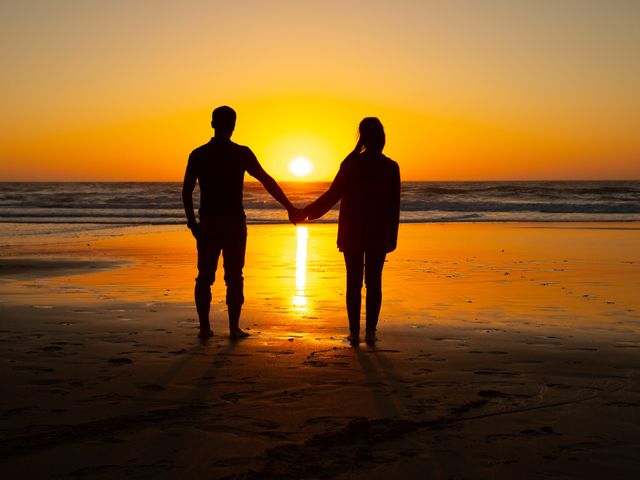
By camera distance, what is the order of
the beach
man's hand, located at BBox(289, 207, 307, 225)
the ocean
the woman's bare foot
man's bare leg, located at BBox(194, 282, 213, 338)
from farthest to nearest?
the ocean
man's hand, located at BBox(289, 207, 307, 225)
man's bare leg, located at BBox(194, 282, 213, 338)
the woman's bare foot
the beach

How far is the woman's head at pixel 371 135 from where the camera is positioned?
243 inches

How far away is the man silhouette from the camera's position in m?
6.21

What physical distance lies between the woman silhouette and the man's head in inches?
37.2

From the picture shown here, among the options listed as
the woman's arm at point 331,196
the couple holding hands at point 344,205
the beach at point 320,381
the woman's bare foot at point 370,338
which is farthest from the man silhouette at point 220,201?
the woman's bare foot at point 370,338

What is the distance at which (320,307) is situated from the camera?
7898mm

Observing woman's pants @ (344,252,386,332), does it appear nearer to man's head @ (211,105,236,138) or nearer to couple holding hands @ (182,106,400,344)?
couple holding hands @ (182,106,400,344)

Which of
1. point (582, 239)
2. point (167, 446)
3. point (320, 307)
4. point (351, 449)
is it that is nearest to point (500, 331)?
point (320, 307)

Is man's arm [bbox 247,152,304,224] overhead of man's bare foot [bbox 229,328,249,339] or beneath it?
overhead

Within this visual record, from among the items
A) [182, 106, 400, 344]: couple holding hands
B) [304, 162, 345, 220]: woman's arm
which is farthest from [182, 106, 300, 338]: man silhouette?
[304, 162, 345, 220]: woman's arm

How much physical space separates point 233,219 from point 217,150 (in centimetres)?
57

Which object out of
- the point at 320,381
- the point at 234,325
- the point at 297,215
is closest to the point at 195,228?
the point at 234,325

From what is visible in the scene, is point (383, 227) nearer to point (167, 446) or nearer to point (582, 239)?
point (167, 446)

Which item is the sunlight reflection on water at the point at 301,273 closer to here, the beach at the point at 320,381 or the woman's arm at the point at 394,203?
the beach at the point at 320,381

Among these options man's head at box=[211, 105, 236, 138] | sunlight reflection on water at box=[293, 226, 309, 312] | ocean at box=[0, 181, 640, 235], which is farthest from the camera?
ocean at box=[0, 181, 640, 235]
